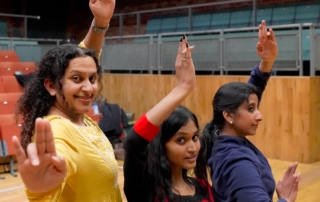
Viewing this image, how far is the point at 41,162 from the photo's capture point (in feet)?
2.61

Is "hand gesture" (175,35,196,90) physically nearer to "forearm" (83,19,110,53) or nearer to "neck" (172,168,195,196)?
"neck" (172,168,195,196)

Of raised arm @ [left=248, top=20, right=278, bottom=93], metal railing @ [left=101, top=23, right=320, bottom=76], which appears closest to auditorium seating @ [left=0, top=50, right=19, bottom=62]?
metal railing @ [left=101, top=23, right=320, bottom=76]

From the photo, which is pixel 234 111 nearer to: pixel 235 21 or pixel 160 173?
pixel 160 173

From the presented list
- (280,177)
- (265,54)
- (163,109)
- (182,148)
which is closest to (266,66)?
(265,54)

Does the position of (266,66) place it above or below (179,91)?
above

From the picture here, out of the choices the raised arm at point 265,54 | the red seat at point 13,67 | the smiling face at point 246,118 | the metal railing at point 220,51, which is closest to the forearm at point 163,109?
the smiling face at point 246,118

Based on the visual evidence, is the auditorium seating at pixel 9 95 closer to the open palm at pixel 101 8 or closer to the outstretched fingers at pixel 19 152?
the open palm at pixel 101 8

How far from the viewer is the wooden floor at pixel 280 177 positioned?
325 cm

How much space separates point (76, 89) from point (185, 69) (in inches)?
11.6

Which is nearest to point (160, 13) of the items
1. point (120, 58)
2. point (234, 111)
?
point (120, 58)

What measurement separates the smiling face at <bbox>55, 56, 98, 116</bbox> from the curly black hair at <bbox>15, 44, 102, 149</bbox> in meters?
0.02

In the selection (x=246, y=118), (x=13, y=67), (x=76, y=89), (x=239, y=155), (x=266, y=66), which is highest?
(x=13, y=67)

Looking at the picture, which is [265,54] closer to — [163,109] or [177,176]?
[177,176]

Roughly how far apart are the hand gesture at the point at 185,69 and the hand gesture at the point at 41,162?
1.35 ft
